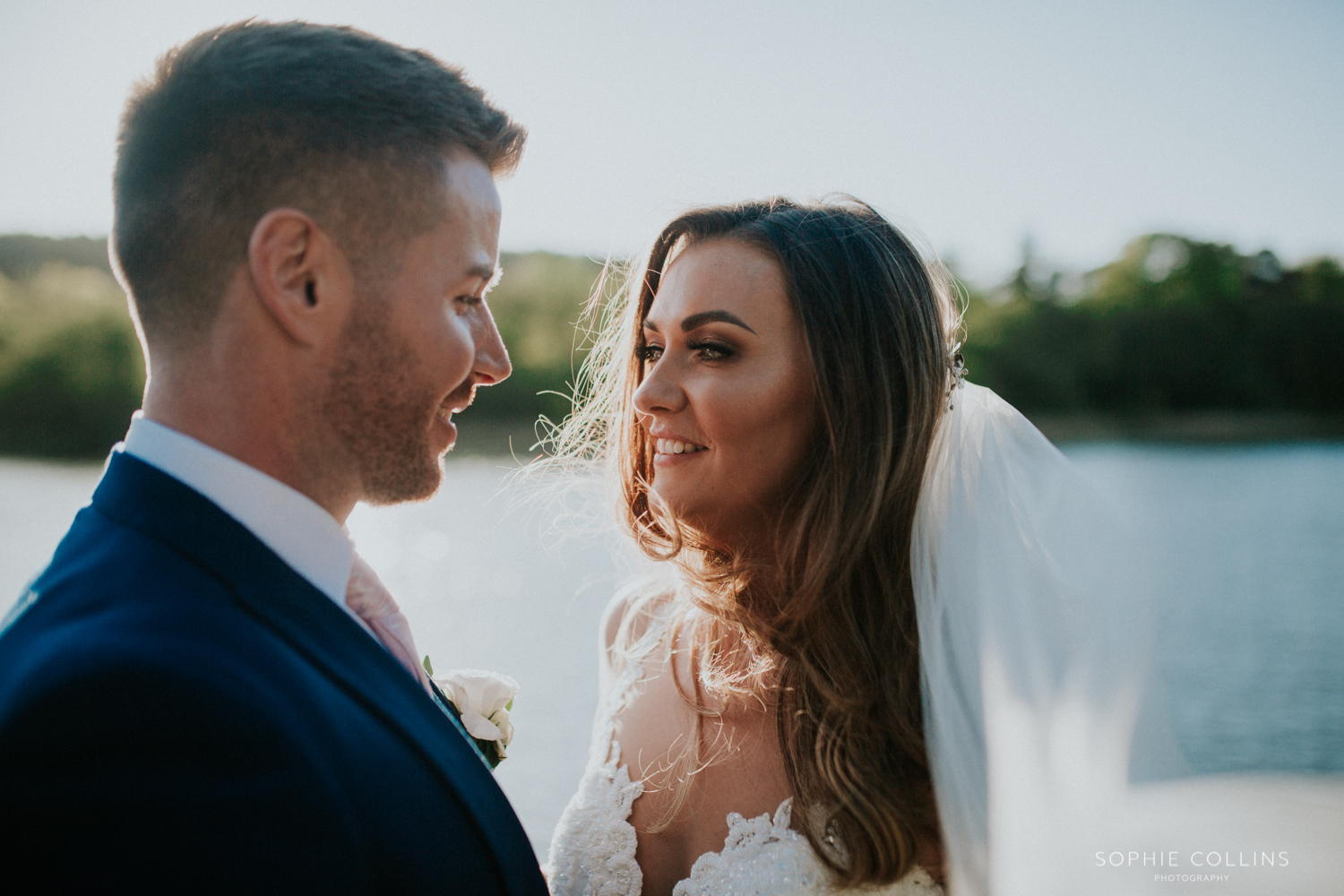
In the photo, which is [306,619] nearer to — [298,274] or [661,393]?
[298,274]

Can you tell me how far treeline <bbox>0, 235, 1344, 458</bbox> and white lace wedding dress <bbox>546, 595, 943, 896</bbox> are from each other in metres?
28.0

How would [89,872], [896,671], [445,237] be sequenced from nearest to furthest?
[89,872] < [445,237] < [896,671]

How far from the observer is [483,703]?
2043 millimetres

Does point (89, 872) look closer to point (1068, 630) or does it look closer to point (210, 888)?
point (210, 888)

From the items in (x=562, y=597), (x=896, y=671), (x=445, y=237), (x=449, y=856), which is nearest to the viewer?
(x=449, y=856)

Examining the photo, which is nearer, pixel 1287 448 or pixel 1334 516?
pixel 1334 516

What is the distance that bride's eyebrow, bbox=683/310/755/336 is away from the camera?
2.36 meters

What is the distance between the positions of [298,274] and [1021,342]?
4005 centimetres

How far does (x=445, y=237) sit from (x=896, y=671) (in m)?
1.58

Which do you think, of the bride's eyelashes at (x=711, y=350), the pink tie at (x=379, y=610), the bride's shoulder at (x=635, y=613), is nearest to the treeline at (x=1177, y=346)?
Answer: the bride's shoulder at (x=635, y=613)

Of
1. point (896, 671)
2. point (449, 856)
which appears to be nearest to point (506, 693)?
point (449, 856)

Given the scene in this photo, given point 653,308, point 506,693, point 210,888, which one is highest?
point 653,308

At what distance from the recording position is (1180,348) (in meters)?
36.9

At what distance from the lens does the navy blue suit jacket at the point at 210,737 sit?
3.12 ft
